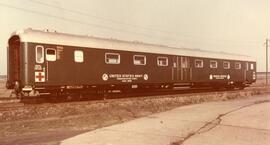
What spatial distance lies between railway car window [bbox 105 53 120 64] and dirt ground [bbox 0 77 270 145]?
9.23ft

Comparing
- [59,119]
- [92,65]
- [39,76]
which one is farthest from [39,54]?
[59,119]

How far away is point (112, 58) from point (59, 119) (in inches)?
312

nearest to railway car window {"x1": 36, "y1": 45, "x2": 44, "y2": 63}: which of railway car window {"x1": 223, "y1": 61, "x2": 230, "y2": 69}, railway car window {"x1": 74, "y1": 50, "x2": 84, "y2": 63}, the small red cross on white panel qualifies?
the small red cross on white panel

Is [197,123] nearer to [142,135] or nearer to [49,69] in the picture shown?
[142,135]

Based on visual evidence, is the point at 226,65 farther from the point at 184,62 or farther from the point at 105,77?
the point at 105,77

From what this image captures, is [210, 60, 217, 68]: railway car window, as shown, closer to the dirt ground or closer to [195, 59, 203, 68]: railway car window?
[195, 59, 203, 68]: railway car window

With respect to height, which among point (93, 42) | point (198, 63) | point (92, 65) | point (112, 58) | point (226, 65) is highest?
point (93, 42)

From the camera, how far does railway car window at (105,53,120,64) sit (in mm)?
19938

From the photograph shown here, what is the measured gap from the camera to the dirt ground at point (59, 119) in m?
9.91

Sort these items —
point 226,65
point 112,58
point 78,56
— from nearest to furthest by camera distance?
point 78,56 → point 112,58 → point 226,65

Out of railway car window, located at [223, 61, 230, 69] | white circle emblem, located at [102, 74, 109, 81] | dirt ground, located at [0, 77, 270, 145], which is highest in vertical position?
railway car window, located at [223, 61, 230, 69]

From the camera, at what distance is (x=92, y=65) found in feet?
62.2

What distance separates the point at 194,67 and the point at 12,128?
59.3 feet

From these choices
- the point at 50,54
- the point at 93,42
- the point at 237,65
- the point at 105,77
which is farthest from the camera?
the point at 237,65
